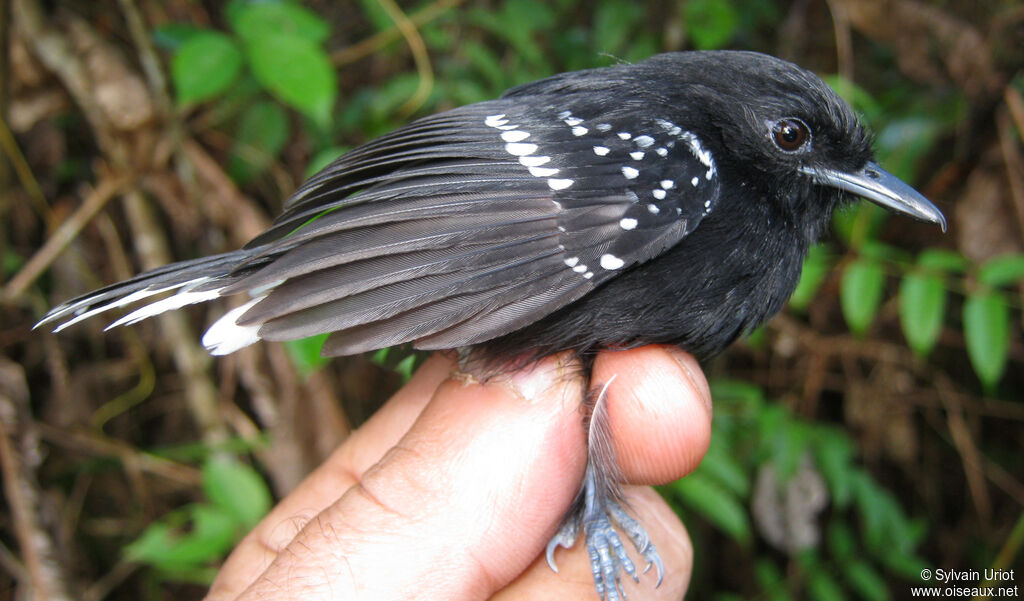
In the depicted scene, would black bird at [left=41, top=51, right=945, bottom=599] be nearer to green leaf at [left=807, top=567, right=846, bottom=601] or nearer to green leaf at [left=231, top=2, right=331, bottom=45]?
green leaf at [left=231, top=2, right=331, bottom=45]

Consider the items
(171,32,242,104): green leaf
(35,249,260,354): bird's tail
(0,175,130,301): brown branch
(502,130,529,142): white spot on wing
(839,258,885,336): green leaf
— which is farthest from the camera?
(0,175,130,301): brown branch

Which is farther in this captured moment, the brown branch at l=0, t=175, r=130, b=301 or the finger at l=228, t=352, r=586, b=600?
the brown branch at l=0, t=175, r=130, b=301

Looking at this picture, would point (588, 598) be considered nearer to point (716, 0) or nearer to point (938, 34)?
point (716, 0)

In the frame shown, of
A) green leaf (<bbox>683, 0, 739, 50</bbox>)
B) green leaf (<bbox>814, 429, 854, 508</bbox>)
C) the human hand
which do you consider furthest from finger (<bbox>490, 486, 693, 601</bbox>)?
green leaf (<bbox>683, 0, 739, 50</bbox>)

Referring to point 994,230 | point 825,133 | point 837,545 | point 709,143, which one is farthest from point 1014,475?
point 709,143

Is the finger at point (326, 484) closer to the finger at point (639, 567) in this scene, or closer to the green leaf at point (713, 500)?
the finger at point (639, 567)

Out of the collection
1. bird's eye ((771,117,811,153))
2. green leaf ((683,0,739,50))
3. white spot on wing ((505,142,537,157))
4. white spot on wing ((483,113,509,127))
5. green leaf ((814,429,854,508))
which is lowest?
green leaf ((814,429,854,508))

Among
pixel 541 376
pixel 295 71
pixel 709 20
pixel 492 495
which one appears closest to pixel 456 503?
pixel 492 495
